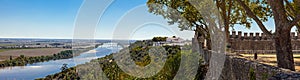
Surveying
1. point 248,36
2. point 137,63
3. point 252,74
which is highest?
point 248,36

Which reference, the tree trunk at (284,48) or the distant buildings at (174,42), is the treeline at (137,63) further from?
the tree trunk at (284,48)

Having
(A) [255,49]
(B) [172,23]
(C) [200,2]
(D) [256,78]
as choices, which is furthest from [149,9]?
(D) [256,78]

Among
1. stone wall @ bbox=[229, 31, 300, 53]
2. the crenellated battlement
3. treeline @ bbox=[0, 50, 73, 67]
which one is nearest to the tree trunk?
stone wall @ bbox=[229, 31, 300, 53]

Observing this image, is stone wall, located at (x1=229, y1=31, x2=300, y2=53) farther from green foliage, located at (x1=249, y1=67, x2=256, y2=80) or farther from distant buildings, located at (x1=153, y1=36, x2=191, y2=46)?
green foliage, located at (x1=249, y1=67, x2=256, y2=80)

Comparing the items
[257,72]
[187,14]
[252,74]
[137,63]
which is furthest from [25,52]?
[257,72]

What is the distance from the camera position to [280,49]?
20.5 ft

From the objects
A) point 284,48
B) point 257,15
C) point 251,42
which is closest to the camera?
point 284,48

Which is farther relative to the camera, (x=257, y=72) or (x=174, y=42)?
(x=174, y=42)

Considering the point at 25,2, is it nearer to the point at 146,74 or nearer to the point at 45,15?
the point at 45,15

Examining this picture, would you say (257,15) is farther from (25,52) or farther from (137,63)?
(25,52)

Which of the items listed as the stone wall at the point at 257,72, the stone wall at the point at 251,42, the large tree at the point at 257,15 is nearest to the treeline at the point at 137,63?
the large tree at the point at 257,15

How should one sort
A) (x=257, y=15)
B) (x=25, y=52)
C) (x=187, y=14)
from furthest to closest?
(x=25, y=52)
(x=187, y=14)
(x=257, y=15)

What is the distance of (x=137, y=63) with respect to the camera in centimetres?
2148

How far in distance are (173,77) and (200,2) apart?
14.2 ft
